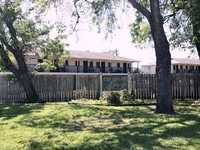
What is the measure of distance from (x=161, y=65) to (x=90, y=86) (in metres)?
9.28

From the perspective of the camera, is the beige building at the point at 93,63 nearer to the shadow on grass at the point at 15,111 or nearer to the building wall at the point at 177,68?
the building wall at the point at 177,68

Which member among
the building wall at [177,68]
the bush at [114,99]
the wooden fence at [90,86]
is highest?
the building wall at [177,68]

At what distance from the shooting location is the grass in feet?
25.5

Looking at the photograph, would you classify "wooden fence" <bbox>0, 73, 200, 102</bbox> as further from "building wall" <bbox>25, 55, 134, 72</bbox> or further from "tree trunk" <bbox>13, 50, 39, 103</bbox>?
"building wall" <bbox>25, 55, 134, 72</bbox>

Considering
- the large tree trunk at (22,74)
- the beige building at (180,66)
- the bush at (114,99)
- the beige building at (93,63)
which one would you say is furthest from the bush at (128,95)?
the beige building at (180,66)

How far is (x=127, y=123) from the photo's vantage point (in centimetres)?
1110

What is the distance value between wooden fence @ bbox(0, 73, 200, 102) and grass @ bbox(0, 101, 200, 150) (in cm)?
841

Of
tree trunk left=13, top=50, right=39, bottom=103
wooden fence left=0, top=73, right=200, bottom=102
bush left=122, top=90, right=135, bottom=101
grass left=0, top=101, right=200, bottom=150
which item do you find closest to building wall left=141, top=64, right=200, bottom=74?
wooden fence left=0, top=73, right=200, bottom=102

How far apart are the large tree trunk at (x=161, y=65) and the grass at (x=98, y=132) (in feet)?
5.06

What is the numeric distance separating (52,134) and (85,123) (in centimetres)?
212

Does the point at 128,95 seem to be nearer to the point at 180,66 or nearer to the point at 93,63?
the point at 93,63

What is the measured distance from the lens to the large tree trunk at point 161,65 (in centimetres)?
1376

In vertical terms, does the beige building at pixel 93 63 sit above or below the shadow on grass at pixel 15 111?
above

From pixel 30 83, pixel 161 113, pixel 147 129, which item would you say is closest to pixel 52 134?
pixel 147 129
